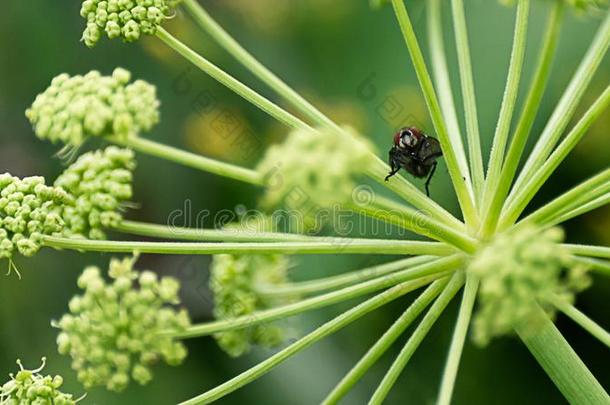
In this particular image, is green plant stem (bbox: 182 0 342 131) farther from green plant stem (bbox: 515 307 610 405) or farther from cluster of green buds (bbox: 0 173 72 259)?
green plant stem (bbox: 515 307 610 405)

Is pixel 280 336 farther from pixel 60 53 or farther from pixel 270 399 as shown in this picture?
pixel 60 53

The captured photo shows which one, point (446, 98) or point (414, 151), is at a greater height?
point (446, 98)

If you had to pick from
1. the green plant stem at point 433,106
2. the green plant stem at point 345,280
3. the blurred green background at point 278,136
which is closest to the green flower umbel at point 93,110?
the green plant stem at point 433,106

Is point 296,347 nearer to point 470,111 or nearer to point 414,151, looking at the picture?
point 414,151

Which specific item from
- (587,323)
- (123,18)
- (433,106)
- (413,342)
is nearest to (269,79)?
(123,18)

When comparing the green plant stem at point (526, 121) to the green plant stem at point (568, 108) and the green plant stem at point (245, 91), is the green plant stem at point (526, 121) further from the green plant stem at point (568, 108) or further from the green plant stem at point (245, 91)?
the green plant stem at point (245, 91)

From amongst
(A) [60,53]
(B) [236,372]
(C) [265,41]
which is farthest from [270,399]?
(A) [60,53]
